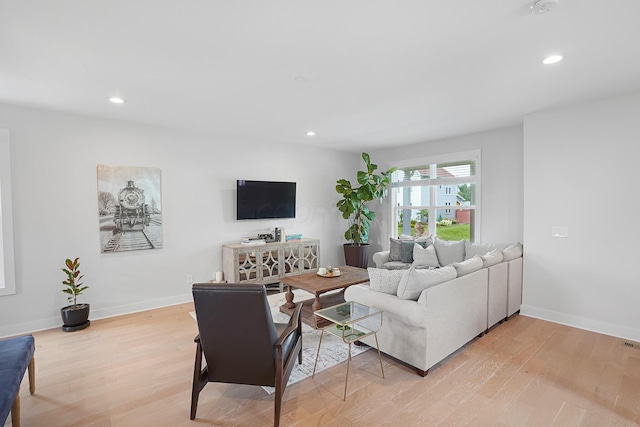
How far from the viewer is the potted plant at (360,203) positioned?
19.4 feet

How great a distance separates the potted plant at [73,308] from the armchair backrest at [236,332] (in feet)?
8.21

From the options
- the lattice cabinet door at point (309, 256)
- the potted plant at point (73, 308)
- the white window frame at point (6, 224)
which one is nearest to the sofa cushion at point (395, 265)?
the lattice cabinet door at point (309, 256)

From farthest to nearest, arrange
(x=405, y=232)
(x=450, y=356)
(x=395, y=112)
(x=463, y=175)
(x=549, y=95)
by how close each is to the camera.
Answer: (x=405, y=232) → (x=463, y=175) → (x=395, y=112) → (x=549, y=95) → (x=450, y=356)

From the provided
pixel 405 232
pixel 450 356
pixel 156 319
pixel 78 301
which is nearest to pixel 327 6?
pixel 450 356

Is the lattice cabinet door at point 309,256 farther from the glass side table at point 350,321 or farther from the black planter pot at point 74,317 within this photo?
the black planter pot at point 74,317

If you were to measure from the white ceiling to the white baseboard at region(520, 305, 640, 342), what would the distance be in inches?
96.7

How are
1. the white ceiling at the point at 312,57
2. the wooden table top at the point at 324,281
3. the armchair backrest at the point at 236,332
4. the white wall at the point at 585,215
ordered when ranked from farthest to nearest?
the wooden table top at the point at 324,281, the white wall at the point at 585,215, the armchair backrest at the point at 236,332, the white ceiling at the point at 312,57

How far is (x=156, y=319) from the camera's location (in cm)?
393

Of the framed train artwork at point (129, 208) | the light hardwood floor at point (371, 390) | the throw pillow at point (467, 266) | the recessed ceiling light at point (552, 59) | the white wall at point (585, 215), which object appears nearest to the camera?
the light hardwood floor at point (371, 390)

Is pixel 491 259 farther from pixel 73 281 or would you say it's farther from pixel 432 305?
pixel 73 281

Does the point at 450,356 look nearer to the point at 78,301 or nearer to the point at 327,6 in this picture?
the point at 327,6

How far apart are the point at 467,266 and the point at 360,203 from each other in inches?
123

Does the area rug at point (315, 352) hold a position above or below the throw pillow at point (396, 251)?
below

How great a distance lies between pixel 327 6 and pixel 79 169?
3.70 metres
